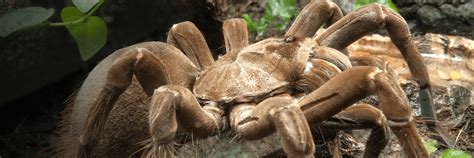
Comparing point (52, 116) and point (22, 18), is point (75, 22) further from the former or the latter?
point (52, 116)

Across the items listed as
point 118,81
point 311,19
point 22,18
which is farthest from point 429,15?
point 22,18

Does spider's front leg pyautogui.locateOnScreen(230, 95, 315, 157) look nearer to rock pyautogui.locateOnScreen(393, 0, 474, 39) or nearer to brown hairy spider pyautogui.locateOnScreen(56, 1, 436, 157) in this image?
brown hairy spider pyautogui.locateOnScreen(56, 1, 436, 157)

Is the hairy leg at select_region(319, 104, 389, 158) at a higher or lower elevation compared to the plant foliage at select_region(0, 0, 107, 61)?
lower

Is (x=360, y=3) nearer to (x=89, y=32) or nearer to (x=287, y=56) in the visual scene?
(x=287, y=56)

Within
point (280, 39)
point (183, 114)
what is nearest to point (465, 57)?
point (280, 39)

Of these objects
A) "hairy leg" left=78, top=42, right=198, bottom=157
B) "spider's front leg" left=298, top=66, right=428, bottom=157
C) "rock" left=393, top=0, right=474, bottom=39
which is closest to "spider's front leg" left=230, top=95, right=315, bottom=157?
"spider's front leg" left=298, top=66, right=428, bottom=157

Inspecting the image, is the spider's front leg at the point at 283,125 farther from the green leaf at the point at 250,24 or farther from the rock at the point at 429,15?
the rock at the point at 429,15
